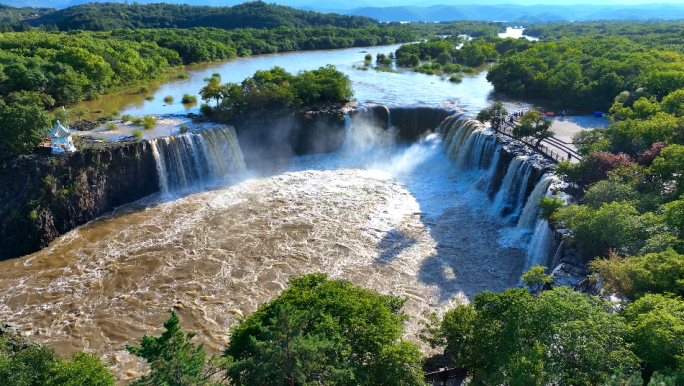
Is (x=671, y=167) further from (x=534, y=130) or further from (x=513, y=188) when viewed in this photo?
(x=534, y=130)

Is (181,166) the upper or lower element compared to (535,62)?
lower

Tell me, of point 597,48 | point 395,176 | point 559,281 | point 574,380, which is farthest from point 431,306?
point 597,48

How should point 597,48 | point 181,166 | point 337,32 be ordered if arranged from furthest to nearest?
point 337,32, point 597,48, point 181,166

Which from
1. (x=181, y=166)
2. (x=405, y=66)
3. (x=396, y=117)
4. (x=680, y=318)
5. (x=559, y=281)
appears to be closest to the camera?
(x=680, y=318)

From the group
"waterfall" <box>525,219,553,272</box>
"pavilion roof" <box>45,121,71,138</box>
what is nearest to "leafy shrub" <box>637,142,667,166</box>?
"waterfall" <box>525,219,553,272</box>

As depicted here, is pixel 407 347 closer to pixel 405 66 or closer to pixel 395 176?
pixel 395 176

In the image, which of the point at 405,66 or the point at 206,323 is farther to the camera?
the point at 405,66

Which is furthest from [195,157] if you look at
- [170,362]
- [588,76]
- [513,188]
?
[588,76]
